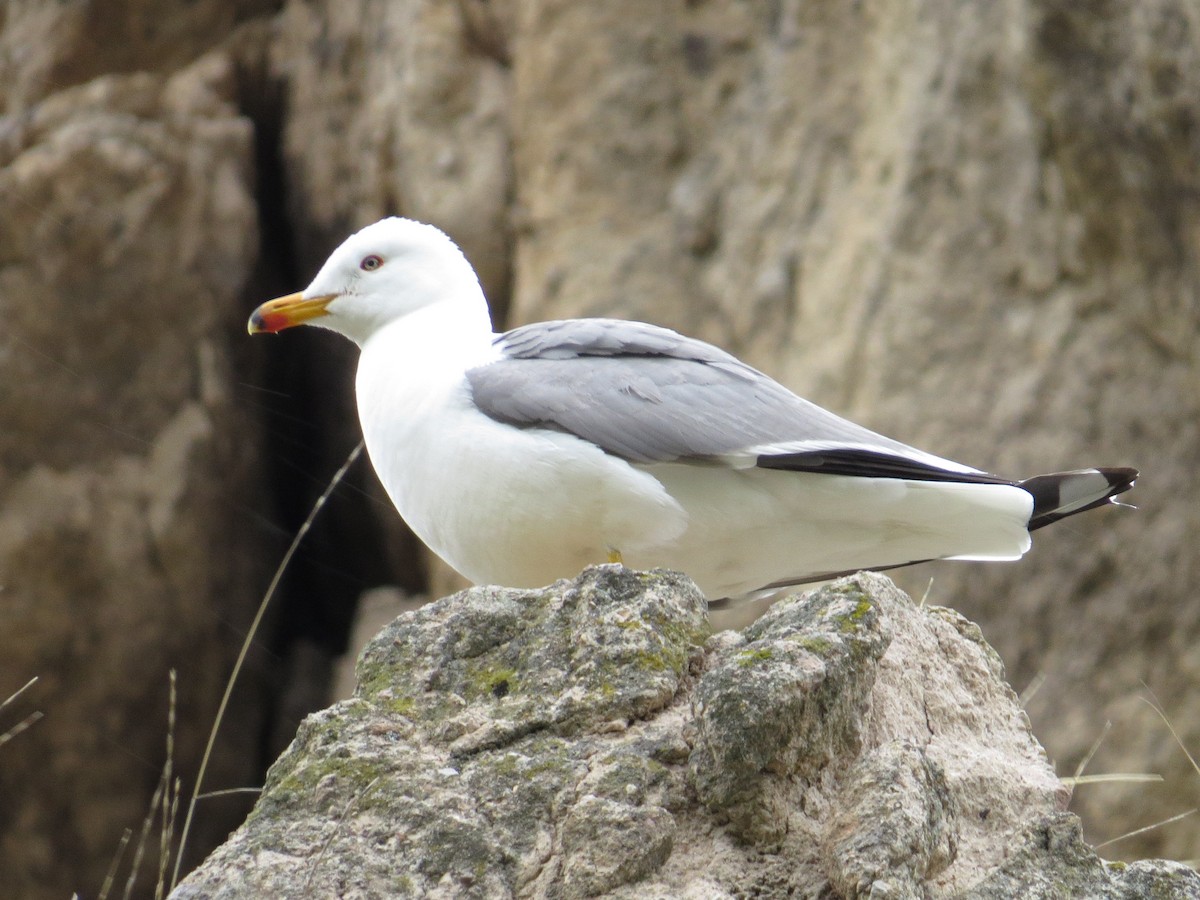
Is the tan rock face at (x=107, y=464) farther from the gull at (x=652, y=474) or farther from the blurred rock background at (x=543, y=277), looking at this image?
the gull at (x=652, y=474)

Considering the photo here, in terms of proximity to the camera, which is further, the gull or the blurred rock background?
the blurred rock background

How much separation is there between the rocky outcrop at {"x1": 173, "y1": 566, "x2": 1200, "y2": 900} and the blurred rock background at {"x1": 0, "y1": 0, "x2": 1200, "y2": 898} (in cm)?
379

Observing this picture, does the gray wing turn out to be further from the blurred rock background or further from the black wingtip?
the blurred rock background

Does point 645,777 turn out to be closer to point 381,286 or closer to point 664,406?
point 664,406

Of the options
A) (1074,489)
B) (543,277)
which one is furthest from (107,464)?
(1074,489)

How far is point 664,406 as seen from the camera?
3262 millimetres

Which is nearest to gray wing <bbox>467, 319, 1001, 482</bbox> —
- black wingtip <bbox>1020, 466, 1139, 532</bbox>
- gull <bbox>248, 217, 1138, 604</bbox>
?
gull <bbox>248, 217, 1138, 604</bbox>

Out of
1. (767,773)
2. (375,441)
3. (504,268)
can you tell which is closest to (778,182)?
(504,268)

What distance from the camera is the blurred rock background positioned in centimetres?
571

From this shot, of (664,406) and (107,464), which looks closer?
(664,406)

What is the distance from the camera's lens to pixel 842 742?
6.49ft

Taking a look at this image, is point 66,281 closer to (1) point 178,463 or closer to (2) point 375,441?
(1) point 178,463

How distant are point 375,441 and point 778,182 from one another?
11.4 ft

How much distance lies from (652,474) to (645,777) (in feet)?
4.46
